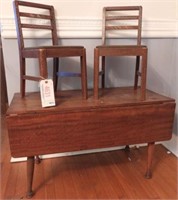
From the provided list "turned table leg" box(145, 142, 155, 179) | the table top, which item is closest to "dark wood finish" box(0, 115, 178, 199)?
"turned table leg" box(145, 142, 155, 179)

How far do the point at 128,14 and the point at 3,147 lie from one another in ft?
5.36

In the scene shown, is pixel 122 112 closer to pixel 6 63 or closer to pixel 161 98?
pixel 161 98

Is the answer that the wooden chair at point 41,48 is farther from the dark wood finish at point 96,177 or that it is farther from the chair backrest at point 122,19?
the dark wood finish at point 96,177

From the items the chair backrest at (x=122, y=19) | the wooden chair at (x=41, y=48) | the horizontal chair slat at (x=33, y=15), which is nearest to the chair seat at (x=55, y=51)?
the wooden chair at (x=41, y=48)

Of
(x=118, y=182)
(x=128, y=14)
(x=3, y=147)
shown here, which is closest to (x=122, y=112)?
(x=118, y=182)

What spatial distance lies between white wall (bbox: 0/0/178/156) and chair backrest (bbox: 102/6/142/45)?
0.23 ft

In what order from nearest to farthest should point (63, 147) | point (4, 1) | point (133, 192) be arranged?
1. point (63, 147)
2. point (133, 192)
3. point (4, 1)

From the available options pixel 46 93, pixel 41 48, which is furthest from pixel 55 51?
pixel 46 93

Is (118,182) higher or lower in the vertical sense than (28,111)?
lower

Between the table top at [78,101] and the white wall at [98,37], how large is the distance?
0.24 metres

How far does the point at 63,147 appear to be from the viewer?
1291 mm

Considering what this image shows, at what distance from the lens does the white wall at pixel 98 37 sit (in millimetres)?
1603

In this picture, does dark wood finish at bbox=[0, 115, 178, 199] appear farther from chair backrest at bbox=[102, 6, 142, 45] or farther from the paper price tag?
chair backrest at bbox=[102, 6, 142, 45]

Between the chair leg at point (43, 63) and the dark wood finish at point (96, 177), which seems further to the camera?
the dark wood finish at point (96, 177)
